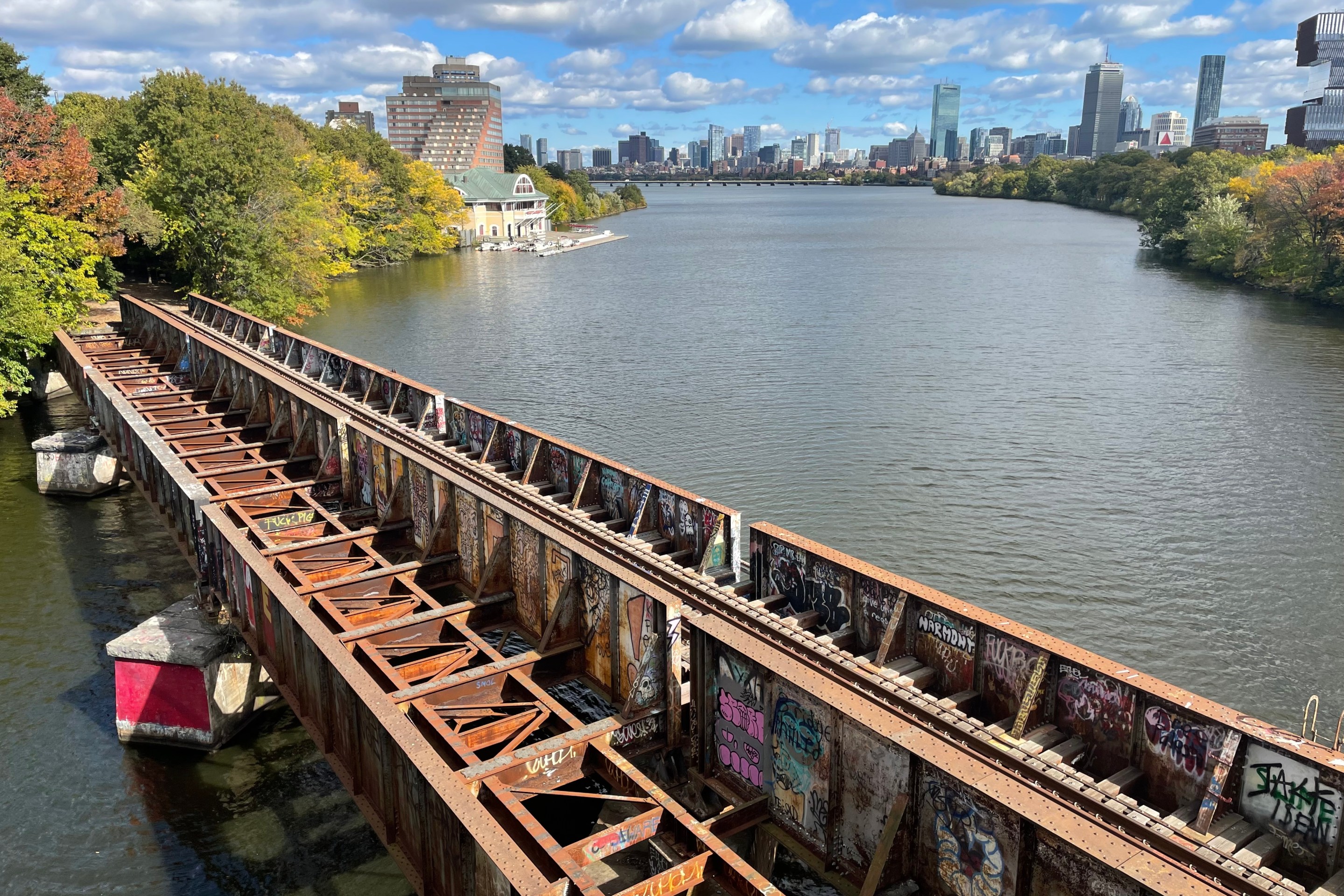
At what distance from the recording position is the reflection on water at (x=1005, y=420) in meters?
20.3

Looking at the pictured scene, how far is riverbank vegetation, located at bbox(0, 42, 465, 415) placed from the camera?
104ft

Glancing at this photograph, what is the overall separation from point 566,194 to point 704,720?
515 ft

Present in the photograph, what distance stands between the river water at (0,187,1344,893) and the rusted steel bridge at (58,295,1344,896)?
8.33ft

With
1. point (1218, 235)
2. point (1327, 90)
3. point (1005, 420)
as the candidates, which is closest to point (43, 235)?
point (1005, 420)

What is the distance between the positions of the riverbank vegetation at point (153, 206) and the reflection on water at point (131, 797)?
1425 centimetres

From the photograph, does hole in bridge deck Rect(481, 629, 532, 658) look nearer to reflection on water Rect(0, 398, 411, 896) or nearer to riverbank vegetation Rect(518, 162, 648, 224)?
reflection on water Rect(0, 398, 411, 896)

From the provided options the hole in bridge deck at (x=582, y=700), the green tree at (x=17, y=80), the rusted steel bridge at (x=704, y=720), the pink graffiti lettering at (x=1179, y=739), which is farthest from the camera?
the green tree at (x=17, y=80)

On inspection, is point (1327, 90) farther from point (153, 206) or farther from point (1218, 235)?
point (153, 206)

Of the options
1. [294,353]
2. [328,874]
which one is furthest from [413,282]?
[328,874]

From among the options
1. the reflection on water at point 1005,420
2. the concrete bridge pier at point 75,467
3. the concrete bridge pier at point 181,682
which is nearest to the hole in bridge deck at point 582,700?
the concrete bridge pier at point 181,682

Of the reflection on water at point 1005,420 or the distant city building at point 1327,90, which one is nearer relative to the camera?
the reflection on water at point 1005,420

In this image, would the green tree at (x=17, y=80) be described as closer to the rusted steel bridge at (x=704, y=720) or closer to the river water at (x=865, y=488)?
the river water at (x=865, y=488)

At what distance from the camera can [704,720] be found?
11578mm

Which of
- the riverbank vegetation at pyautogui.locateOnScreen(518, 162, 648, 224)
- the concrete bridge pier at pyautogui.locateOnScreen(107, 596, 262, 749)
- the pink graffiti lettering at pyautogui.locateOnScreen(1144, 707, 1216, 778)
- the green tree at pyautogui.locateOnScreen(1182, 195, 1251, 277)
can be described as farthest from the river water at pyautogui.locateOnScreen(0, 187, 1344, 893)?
the riverbank vegetation at pyautogui.locateOnScreen(518, 162, 648, 224)
